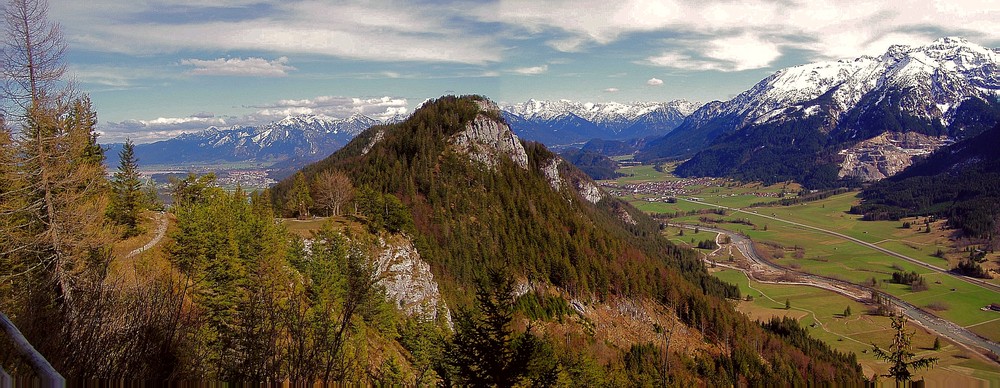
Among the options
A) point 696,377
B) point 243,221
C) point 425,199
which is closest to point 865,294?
point 696,377

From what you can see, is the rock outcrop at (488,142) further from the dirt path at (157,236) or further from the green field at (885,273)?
the green field at (885,273)

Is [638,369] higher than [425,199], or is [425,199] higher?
[425,199]

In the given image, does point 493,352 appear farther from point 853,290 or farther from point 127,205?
point 853,290

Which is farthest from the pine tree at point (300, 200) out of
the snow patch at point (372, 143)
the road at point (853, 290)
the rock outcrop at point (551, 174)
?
the road at point (853, 290)

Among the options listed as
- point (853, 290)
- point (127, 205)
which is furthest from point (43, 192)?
point (853, 290)

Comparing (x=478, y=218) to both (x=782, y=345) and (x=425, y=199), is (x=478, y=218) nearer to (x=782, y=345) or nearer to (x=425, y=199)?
(x=425, y=199)

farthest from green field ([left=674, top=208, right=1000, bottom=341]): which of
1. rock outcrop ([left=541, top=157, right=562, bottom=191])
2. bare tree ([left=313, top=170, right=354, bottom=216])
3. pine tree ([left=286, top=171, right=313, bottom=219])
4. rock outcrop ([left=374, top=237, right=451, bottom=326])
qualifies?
pine tree ([left=286, top=171, right=313, bottom=219])
